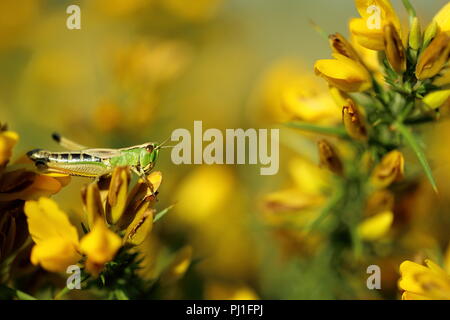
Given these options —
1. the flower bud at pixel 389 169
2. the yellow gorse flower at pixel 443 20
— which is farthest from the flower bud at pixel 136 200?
the yellow gorse flower at pixel 443 20

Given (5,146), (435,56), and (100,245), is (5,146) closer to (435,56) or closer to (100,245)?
(100,245)

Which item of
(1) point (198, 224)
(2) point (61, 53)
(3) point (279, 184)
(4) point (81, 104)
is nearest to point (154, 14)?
(2) point (61, 53)

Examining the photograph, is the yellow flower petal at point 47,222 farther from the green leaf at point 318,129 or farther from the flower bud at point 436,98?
the flower bud at point 436,98

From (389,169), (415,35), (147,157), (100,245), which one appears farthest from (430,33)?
(100,245)

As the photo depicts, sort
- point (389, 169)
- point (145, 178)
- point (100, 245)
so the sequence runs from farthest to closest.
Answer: point (389, 169) < point (145, 178) < point (100, 245)

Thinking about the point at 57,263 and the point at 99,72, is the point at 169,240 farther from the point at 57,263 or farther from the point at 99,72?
the point at 99,72

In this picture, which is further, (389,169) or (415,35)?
(389,169)

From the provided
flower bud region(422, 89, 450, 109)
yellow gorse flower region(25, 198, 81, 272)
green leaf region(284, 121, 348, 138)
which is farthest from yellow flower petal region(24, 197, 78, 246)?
flower bud region(422, 89, 450, 109)
